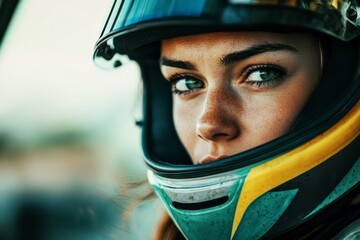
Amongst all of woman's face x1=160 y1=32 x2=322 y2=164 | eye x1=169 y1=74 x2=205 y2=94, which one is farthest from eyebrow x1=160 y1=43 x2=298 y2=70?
eye x1=169 y1=74 x2=205 y2=94

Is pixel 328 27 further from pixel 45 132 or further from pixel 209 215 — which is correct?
pixel 45 132

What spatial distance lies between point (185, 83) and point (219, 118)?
0.15 meters

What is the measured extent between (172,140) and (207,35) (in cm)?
34

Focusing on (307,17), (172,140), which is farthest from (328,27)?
(172,140)

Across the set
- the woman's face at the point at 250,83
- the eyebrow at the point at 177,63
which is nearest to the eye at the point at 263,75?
the woman's face at the point at 250,83

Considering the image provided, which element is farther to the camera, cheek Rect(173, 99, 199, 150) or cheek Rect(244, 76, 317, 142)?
cheek Rect(173, 99, 199, 150)

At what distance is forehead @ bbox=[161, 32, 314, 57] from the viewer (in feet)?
3.36

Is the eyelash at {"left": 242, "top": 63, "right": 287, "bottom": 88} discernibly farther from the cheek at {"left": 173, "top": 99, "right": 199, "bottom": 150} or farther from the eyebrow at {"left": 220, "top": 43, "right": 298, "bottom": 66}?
the cheek at {"left": 173, "top": 99, "right": 199, "bottom": 150}

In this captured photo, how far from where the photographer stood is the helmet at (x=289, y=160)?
98 cm

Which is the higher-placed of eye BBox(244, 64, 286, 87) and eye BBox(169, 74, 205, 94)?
eye BBox(244, 64, 286, 87)

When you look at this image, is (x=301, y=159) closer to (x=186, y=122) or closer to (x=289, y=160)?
(x=289, y=160)

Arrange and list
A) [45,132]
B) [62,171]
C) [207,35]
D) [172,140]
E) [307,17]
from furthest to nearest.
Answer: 1. [45,132]
2. [62,171]
3. [172,140]
4. [207,35]
5. [307,17]

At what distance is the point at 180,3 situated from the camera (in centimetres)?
100

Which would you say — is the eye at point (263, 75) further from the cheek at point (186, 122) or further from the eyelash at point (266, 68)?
the cheek at point (186, 122)
